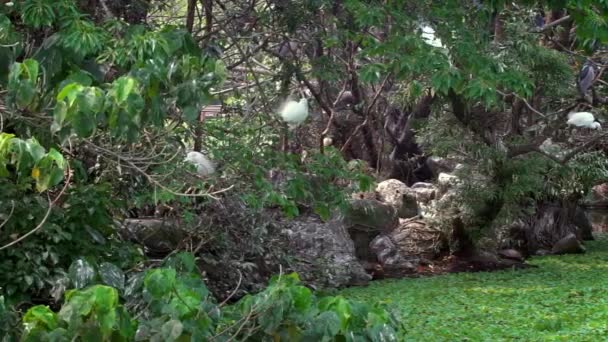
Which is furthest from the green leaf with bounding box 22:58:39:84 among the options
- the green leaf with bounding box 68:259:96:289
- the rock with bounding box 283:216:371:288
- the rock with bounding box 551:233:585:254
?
the rock with bounding box 551:233:585:254

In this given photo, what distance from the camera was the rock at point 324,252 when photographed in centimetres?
663

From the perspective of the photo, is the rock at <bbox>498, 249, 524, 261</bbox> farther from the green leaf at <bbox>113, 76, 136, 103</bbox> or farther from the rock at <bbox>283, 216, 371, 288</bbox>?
the green leaf at <bbox>113, 76, 136, 103</bbox>

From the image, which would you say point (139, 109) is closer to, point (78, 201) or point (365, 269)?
point (78, 201)

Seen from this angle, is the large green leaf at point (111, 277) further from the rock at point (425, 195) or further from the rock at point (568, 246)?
the rock at point (568, 246)

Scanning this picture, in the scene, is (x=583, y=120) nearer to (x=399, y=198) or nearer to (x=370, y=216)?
(x=370, y=216)

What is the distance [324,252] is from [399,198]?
2.28 metres

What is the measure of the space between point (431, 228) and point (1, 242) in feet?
18.8

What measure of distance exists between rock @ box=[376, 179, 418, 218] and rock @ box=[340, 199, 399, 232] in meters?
0.49

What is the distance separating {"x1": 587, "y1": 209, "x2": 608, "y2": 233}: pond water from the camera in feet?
42.6

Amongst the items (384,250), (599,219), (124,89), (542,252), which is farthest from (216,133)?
(599,219)

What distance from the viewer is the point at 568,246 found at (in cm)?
962

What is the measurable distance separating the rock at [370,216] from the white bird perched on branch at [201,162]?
13.0ft

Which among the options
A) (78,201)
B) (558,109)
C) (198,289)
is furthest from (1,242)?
(558,109)

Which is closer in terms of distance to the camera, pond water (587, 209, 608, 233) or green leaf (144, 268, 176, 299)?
green leaf (144, 268, 176, 299)
